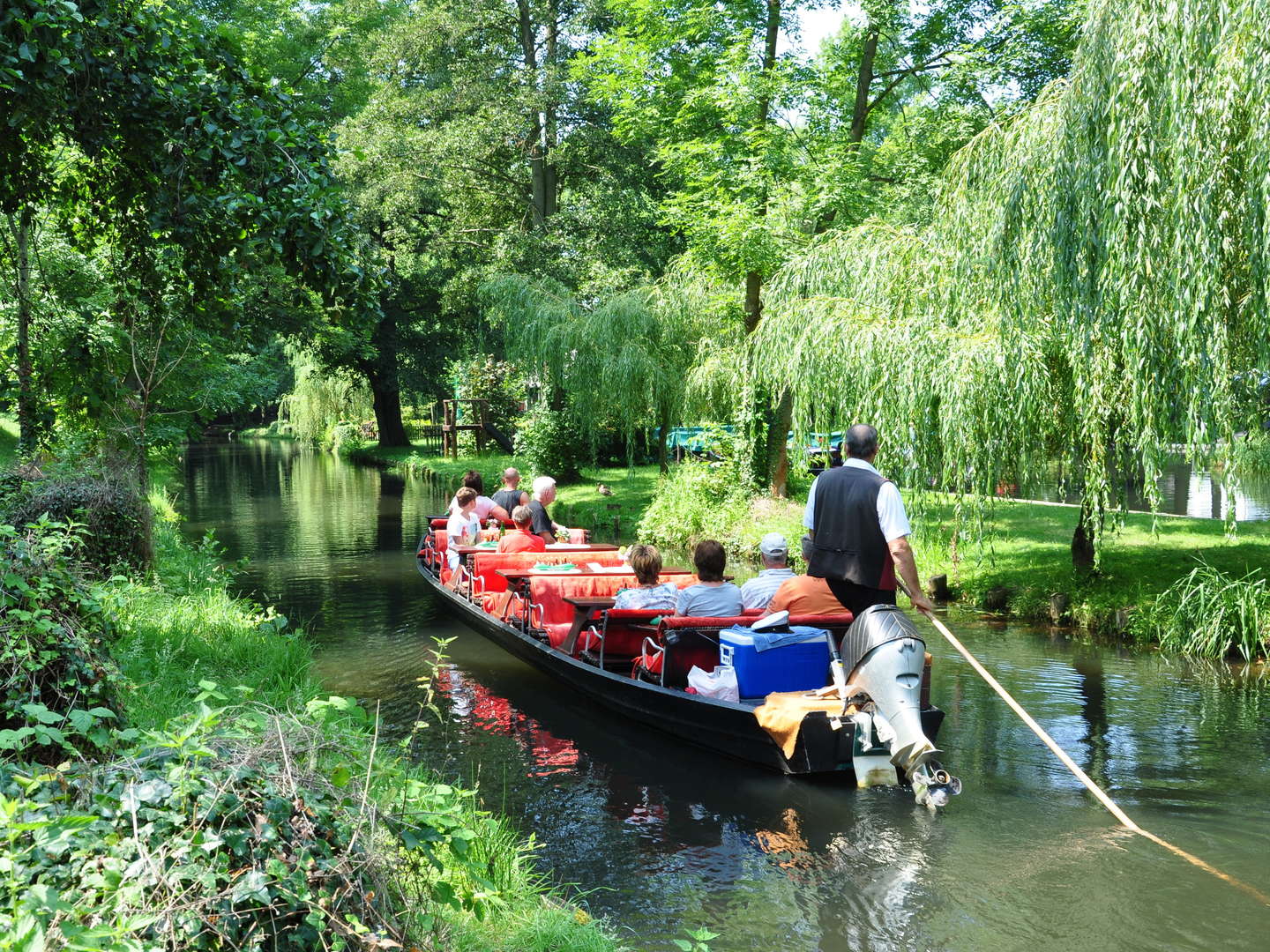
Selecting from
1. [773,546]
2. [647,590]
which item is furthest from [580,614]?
[773,546]

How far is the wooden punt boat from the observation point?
647 cm

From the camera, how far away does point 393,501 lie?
953 inches

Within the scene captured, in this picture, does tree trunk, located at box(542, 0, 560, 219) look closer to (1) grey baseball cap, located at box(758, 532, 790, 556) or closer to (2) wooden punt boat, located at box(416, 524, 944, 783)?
(2) wooden punt boat, located at box(416, 524, 944, 783)

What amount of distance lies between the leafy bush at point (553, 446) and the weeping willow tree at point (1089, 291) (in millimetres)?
11663

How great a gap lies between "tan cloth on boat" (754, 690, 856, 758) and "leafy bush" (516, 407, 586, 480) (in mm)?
16849

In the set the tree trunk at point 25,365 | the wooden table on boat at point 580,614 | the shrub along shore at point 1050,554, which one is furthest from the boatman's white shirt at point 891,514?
the tree trunk at point 25,365

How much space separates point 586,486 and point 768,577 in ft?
50.0

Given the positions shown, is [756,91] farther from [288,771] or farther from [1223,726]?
[288,771]

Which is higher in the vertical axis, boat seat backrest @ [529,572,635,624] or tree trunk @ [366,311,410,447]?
tree trunk @ [366,311,410,447]

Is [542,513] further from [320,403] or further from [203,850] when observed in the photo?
[320,403]

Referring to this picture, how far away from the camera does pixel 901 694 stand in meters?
5.57

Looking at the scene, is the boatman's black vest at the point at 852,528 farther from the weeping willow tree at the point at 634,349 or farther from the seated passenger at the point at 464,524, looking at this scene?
the weeping willow tree at the point at 634,349

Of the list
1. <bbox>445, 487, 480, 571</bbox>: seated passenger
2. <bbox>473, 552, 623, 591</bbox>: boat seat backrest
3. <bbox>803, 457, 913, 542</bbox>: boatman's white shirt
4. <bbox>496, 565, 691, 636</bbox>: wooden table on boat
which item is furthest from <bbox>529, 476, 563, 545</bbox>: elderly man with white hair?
<bbox>803, 457, 913, 542</bbox>: boatman's white shirt

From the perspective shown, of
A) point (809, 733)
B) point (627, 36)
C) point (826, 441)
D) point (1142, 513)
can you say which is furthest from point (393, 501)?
point (809, 733)
